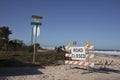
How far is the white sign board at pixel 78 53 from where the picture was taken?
11461mm

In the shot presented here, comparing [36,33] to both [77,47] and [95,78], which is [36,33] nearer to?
[77,47]

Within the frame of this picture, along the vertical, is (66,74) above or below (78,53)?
below

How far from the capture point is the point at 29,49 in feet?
104

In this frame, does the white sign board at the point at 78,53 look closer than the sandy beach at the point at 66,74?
No

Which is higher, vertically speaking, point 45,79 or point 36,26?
point 36,26

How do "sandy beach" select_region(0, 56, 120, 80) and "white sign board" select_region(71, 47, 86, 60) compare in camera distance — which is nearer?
"sandy beach" select_region(0, 56, 120, 80)

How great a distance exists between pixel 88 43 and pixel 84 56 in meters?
0.87

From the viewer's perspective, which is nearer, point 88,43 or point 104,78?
point 104,78

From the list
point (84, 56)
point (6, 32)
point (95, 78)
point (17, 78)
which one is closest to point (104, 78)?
point (95, 78)

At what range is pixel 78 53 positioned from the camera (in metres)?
11.8

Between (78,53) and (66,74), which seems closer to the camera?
(66,74)

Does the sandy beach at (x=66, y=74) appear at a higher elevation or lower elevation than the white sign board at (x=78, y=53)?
lower

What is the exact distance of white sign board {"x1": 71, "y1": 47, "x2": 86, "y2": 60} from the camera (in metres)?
11.5

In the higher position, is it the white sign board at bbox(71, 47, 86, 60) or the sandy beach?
the white sign board at bbox(71, 47, 86, 60)
